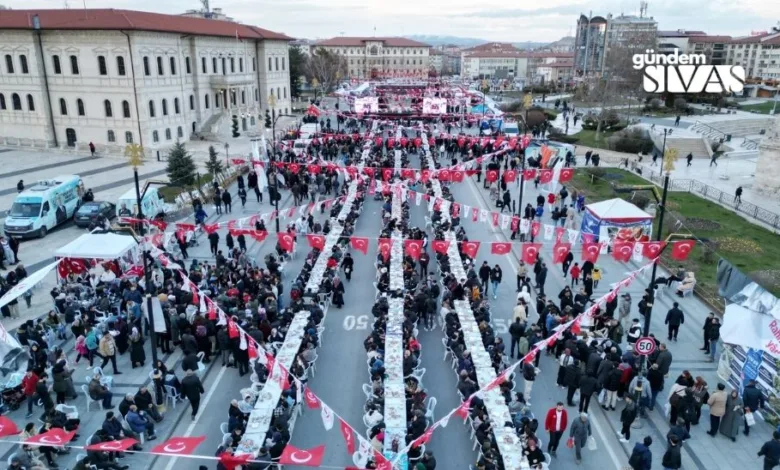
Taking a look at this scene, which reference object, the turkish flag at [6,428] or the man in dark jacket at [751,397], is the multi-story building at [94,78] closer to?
the turkish flag at [6,428]

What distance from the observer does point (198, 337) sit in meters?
14.9

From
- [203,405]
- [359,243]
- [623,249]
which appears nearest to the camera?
[203,405]

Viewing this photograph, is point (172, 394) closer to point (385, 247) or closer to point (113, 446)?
point (113, 446)

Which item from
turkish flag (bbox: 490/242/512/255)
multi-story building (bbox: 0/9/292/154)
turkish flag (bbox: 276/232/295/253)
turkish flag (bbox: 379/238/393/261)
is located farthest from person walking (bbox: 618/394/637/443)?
multi-story building (bbox: 0/9/292/154)

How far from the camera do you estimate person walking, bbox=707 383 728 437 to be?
12055 millimetres

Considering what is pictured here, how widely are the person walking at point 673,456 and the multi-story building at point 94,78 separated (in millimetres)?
35421

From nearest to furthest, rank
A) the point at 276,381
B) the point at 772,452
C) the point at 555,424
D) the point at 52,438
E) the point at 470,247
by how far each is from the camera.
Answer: the point at 52,438 < the point at 772,452 < the point at 555,424 < the point at 276,381 < the point at 470,247

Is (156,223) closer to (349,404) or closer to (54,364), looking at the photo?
(54,364)

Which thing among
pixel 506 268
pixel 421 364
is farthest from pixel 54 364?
pixel 506 268

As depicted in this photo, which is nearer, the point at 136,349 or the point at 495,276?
the point at 136,349

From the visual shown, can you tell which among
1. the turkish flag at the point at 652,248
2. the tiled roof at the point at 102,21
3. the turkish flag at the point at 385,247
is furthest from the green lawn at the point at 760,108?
the turkish flag at the point at 385,247

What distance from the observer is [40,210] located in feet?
82.4

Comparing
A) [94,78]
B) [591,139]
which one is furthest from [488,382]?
[591,139]

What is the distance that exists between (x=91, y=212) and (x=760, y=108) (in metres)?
77.7
